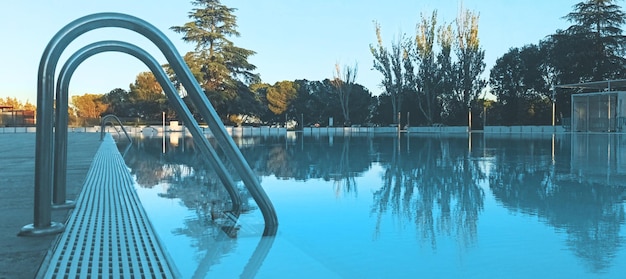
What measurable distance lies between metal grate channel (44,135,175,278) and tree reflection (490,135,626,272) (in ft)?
5.70

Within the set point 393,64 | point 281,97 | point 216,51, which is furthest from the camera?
point 281,97

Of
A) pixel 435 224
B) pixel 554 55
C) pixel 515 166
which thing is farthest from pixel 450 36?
pixel 435 224

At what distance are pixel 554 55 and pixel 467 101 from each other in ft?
19.2

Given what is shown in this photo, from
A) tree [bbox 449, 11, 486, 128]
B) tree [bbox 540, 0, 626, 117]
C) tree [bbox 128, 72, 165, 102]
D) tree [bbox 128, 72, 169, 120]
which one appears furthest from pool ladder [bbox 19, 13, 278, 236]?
tree [bbox 128, 72, 169, 120]

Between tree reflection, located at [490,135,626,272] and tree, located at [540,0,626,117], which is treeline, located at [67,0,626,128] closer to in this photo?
tree, located at [540,0,626,117]

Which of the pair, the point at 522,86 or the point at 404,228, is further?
the point at 522,86

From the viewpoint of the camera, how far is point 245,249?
84.7 inches

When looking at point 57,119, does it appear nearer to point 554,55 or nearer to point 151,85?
point 554,55

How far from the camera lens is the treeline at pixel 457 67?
1147 inches

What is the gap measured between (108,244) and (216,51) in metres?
31.0

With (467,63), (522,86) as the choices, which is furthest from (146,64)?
(522,86)

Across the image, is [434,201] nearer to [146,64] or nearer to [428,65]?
[146,64]

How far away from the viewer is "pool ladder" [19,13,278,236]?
1.98m

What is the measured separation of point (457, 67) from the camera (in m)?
30.1
